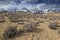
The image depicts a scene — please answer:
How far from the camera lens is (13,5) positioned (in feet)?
124

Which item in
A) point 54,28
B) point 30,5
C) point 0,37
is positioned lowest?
point 30,5

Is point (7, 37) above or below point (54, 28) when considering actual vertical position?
above

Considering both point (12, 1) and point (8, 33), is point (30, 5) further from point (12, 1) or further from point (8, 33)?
point (8, 33)

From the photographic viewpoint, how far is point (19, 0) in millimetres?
38281

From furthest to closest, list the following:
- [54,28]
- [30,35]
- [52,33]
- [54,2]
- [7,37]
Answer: [54,2]
[54,28]
[52,33]
[30,35]
[7,37]

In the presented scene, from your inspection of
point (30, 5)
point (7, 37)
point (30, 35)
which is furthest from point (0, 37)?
point (30, 5)

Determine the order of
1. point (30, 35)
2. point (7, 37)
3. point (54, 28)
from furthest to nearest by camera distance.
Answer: point (54, 28) → point (30, 35) → point (7, 37)

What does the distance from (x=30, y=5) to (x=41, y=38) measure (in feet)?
91.6

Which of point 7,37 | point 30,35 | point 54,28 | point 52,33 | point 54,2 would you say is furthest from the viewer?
point 54,2

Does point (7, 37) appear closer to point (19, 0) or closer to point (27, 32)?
point (27, 32)

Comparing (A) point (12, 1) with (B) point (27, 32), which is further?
(A) point (12, 1)

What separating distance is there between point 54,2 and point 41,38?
27.6 m

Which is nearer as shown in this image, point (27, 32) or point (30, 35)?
point (30, 35)

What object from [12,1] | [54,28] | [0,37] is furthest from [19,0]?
[0,37]
